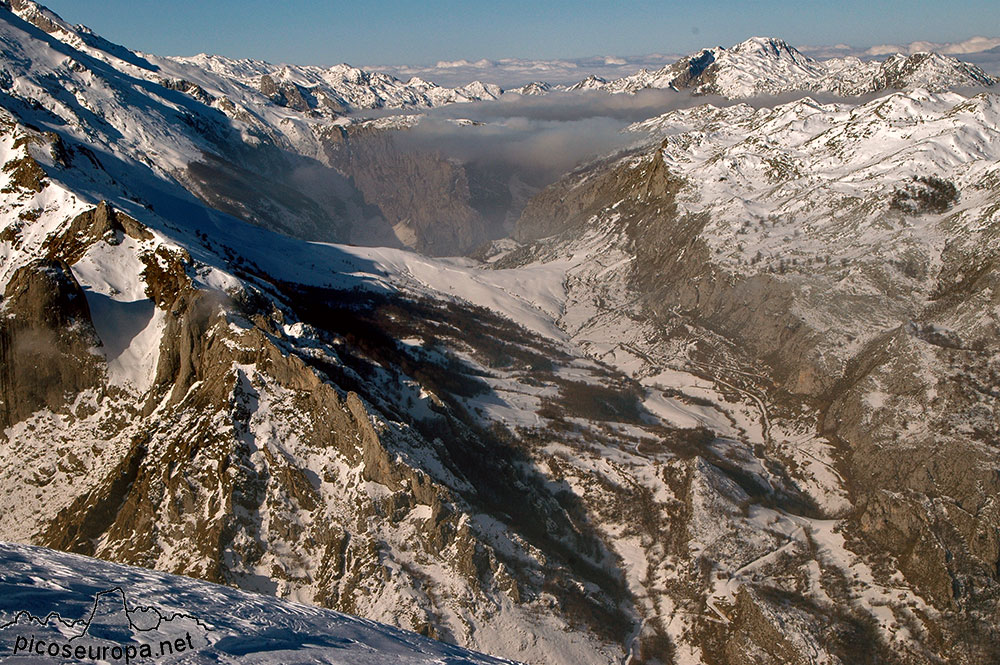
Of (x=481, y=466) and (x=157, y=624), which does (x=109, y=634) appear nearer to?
(x=157, y=624)

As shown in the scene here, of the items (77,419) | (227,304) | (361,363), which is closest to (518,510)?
(361,363)

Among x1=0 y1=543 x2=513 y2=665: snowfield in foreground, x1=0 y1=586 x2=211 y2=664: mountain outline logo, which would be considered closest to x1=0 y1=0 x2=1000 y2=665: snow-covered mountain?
x1=0 y1=543 x2=513 y2=665: snowfield in foreground

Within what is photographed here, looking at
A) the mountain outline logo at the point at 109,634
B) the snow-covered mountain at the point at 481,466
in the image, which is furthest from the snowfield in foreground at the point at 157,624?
the snow-covered mountain at the point at 481,466

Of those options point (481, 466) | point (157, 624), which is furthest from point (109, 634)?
point (481, 466)

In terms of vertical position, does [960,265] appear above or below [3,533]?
above

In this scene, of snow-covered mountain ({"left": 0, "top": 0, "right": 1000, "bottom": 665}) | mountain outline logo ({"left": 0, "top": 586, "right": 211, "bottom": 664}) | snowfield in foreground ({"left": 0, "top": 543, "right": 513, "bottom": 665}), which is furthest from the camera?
snow-covered mountain ({"left": 0, "top": 0, "right": 1000, "bottom": 665})

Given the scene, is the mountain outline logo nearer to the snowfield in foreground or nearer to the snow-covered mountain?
the snowfield in foreground

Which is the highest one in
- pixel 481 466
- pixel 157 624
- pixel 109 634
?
pixel 481 466

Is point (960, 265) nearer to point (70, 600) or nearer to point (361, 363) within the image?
point (361, 363)
